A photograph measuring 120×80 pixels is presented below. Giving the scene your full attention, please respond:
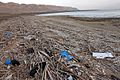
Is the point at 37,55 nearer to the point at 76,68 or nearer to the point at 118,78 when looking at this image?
the point at 76,68

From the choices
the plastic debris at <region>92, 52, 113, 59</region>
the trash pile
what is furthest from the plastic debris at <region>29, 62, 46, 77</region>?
the plastic debris at <region>92, 52, 113, 59</region>

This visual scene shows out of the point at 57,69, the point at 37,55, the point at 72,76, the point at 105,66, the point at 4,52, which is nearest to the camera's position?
the point at 72,76

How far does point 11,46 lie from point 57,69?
2.70 meters

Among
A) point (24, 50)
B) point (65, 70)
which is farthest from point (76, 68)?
point (24, 50)

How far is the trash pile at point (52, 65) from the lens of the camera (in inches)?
143

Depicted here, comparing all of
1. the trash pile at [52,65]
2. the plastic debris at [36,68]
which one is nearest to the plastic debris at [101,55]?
the trash pile at [52,65]

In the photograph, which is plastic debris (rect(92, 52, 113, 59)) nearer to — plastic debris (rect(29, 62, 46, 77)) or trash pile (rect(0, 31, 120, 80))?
trash pile (rect(0, 31, 120, 80))

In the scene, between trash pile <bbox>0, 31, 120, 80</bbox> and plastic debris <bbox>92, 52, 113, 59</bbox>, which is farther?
plastic debris <bbox>92, 52, 113, 59</bbox>

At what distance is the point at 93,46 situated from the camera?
624 centimetres

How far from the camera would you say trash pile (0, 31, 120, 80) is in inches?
143

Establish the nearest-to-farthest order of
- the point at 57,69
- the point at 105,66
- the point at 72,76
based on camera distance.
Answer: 1. the point at 72,76
2. the point at 57,69
3. the point at 105,66

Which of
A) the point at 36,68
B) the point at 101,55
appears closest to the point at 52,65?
the point at 36,68

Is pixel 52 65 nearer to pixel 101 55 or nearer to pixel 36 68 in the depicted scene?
pixel 36 68

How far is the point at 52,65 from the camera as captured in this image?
13.3ft
